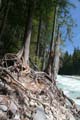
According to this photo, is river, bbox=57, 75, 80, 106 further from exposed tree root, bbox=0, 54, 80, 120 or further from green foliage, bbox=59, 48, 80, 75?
green foliage, bbox=59, 48, 80, 75

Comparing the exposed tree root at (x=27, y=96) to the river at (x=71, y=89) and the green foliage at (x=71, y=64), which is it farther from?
the green foliage at (x=71, y=64)

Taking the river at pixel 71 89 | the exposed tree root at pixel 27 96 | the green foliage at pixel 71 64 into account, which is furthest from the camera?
the green foliage at pixel 71 64

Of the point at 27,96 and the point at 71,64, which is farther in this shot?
the point at 71,64

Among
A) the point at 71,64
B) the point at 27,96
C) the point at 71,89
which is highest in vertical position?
the point at 27,96

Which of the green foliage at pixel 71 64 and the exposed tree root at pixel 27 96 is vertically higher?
the exposed tree root at pixel 27 96

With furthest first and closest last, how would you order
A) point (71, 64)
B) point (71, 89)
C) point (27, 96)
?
1. point (71, 64)
2. point (71, 89)
3. point (27, 96)

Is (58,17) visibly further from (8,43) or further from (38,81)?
(38,81)

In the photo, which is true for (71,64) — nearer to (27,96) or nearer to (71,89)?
(71,89)

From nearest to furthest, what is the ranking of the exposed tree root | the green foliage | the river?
the exposed tree root
the river
the green foliage

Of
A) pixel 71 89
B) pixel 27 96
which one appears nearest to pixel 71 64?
pixel 71 89

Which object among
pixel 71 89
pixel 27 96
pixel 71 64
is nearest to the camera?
pixel 27 96

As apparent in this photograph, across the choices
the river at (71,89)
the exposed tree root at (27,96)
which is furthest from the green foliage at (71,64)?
the exposed tree root at (27,96)

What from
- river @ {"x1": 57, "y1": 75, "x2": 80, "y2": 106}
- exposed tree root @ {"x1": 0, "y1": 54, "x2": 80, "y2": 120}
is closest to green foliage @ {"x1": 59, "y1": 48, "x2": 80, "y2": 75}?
river @ {"x1": 57, "y1": 75, "x2": 80, "y2": 106}

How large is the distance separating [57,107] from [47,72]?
2607 mm
